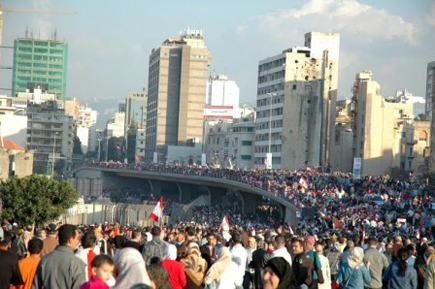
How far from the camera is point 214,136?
491ft

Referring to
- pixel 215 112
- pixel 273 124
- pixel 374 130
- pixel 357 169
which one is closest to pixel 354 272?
pixel 357 169

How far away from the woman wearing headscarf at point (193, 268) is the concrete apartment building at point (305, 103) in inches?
3928

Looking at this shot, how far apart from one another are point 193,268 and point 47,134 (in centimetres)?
16221

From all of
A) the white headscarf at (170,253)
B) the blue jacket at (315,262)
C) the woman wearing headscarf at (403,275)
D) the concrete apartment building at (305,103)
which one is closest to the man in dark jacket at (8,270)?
the white headscarf at (170,253)

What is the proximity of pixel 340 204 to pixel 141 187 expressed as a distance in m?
92.8

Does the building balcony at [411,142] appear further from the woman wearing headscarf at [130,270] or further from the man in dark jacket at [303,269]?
the woman wearing headscarf at [130,270]

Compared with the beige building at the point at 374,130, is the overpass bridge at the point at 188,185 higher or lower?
lower

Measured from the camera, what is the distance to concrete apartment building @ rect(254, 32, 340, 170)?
116 metres

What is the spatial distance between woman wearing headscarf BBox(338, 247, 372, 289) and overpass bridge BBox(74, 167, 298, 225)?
40.5 m

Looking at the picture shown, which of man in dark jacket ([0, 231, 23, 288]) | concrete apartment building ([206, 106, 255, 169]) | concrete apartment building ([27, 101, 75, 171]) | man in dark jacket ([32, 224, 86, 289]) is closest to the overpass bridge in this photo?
concrete apartment building ([206, 106, 255, 169])

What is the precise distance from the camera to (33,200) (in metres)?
57.2

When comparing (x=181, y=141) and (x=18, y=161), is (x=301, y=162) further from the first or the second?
(x=181, y=141)

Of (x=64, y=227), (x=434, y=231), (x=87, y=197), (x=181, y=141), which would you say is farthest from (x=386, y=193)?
(x=181, y=141)

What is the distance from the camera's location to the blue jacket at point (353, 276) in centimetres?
1630
